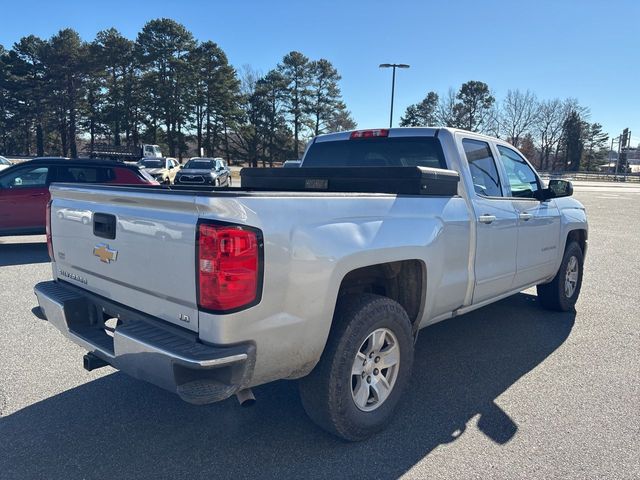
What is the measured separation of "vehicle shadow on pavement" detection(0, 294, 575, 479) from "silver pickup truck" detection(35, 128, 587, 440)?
0.23m

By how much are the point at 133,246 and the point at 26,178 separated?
25.6 ft

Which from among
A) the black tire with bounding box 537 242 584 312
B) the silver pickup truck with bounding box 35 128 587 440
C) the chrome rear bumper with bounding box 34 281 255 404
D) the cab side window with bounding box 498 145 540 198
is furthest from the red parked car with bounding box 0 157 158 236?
the black tire with bounding box 537 242 584 312

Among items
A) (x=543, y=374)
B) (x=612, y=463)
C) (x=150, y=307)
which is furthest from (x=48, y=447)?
(x=543, y=374)

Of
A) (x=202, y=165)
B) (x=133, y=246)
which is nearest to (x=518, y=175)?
(x=133, y=246)

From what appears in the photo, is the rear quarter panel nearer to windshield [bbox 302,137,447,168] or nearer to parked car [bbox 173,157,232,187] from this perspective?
windshield [bbox 302,137,447,168]

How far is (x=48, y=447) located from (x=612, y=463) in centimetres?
327

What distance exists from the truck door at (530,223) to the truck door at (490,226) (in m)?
0.17

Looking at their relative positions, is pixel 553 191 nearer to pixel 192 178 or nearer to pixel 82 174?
pixel 82 174

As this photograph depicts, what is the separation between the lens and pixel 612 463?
9.11 feet

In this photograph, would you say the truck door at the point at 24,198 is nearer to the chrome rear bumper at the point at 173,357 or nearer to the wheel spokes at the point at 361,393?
the chrome rear bumper at the point at 173,357

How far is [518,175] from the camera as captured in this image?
16.0ft

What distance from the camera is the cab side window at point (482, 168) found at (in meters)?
4.05

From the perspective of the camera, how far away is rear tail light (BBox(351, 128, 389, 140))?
170 inches

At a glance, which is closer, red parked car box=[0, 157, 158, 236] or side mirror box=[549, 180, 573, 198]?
side mirror box=[549, 180, 573, 198]
